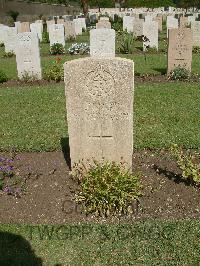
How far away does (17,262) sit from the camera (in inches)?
152

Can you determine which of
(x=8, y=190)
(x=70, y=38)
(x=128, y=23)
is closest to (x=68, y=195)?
(x=8, y=190)

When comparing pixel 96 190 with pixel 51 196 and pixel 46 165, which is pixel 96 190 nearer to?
pixel 51 196

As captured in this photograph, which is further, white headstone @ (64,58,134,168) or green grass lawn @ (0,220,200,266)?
white headstone @ (64,58,134,168)

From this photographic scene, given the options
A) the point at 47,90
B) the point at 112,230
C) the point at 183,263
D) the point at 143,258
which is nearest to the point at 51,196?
the point at 112,230

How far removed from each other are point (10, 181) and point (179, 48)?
848cm

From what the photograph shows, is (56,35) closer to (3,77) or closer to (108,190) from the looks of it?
(3,77)

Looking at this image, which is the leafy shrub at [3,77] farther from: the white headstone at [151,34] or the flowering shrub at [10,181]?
the white headstone at [151,34]

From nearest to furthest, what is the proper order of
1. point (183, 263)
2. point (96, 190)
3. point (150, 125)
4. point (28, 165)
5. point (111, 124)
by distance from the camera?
1. point (183, 263)
2. point (96, 190)
3. point (111, 124)
4. point (28, 165)
5. point (150, 125)

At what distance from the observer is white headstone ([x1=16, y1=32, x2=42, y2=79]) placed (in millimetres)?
12047

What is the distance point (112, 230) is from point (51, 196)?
1.18 metres

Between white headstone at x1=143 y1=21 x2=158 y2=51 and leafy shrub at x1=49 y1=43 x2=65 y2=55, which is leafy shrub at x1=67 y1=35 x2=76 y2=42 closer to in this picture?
leafy shrub at x1=49 y1=43 x2=65 y2=55

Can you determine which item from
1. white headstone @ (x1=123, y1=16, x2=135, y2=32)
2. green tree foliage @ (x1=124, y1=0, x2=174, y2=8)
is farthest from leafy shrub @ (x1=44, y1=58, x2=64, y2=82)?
green tree foliage @ (x1=124, y1=0, x2=174, y2=8)

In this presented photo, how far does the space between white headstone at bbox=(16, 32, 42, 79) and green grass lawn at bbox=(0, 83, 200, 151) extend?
1.20 meters

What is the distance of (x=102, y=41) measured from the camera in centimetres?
1293
